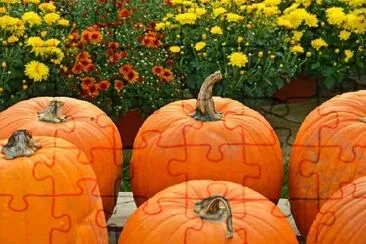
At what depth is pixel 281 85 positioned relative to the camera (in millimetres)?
6324

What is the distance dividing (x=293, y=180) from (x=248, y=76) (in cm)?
266

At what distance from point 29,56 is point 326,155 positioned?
9.51 feet

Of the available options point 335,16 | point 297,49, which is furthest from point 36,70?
point 335,16

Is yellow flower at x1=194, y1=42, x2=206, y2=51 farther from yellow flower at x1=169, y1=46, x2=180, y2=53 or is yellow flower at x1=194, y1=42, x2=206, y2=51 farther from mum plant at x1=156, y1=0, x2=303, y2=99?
Answer: yellow flower at x1=169, y1=46, x2=180, y2=53

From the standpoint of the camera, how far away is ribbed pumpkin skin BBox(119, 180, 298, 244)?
2928 mm

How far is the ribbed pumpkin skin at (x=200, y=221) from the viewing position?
2.93m

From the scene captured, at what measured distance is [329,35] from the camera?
6789mm

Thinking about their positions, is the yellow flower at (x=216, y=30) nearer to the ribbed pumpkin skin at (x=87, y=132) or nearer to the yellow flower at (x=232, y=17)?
the yellow flower at (x=232, y=17)

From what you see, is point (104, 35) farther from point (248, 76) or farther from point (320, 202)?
point (320, 202)

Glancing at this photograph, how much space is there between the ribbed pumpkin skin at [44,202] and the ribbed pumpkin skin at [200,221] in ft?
0.54

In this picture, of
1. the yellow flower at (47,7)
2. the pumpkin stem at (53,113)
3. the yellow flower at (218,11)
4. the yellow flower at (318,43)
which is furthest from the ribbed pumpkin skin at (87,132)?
the yellow flower at (318,43)

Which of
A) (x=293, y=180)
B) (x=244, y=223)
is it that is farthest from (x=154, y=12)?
(x=244, y=223)

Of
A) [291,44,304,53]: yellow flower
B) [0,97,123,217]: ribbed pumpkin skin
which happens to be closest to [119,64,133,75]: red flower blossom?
Result: [291,44,304,53]: yellow flower

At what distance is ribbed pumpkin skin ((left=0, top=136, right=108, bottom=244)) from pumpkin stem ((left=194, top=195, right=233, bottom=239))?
0.35 meters
